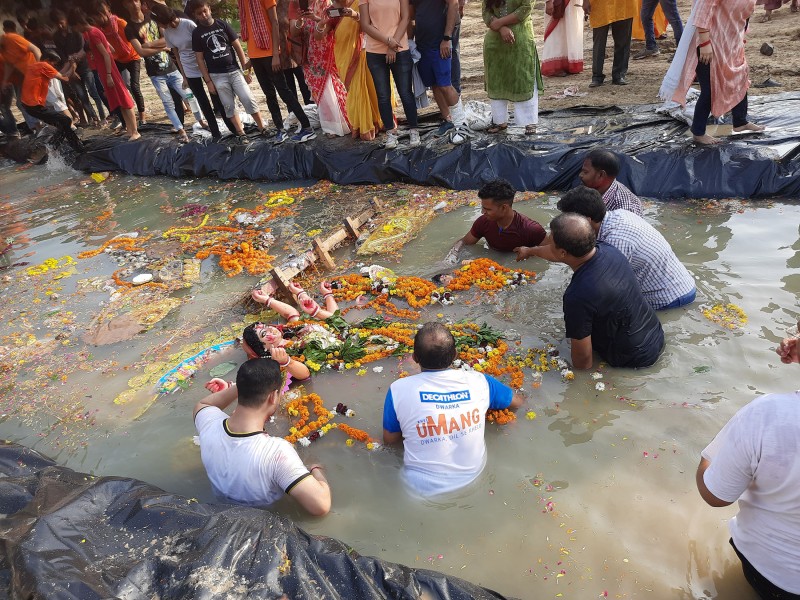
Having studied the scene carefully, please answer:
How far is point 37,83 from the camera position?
1027 centimetres

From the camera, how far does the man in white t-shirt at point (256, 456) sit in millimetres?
3045

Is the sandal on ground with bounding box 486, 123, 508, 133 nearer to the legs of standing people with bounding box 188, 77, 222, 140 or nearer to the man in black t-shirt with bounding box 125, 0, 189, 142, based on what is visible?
the legs of standing people with bounding box 188, 77, 222, 140

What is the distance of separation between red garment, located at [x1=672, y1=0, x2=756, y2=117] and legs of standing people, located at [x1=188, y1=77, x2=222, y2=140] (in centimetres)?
724

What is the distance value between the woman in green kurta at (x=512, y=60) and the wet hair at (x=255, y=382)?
5454mm

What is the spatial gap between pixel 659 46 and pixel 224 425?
11073mm

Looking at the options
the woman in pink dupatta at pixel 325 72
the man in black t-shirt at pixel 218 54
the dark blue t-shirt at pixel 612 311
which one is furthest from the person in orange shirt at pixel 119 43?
the dark blue t-shirt at pixel 612 311

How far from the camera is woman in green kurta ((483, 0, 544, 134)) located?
6.57 m

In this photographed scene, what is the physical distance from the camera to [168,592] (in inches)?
85.9

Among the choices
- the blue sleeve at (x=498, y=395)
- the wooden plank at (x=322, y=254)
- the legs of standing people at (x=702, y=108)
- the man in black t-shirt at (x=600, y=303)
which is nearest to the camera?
the blue sleeve at (x=498, y=395)

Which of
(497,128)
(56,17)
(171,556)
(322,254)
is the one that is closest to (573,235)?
(171,556)

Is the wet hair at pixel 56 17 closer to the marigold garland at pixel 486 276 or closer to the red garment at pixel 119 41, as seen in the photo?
the red garment at pixel 119 41

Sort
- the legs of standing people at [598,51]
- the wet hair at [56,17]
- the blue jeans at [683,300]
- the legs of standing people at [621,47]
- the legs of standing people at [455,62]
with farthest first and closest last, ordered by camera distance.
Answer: the wet hair at [56,17] < the legs of standing people at [598,51] < the legs of standing people at [621,47] < the legs of standing people at [455,62] < the blue jeans at [683,300]

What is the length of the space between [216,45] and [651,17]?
717 cm

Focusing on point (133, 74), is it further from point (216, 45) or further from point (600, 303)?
point (600, 303)
